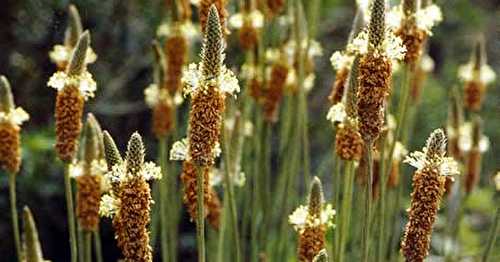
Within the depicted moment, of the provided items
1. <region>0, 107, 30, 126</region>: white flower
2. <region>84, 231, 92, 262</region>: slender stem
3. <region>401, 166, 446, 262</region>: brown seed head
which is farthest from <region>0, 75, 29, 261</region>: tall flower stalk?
<region>401, 166, 446, 262</region>: brown seed head

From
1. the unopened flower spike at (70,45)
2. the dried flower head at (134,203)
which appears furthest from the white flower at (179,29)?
the dried flower head at (134,203)

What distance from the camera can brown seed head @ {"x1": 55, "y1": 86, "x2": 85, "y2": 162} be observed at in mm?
2264

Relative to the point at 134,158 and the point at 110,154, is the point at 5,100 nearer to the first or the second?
the point at 110,154

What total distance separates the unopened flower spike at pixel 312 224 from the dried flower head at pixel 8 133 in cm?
77

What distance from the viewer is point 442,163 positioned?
1.98 m

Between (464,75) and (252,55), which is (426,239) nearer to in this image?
(252,55)

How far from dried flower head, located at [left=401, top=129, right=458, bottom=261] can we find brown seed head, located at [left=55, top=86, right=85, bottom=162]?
86 cm

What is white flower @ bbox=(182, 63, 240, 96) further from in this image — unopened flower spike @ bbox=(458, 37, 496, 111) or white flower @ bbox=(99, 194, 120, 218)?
unopened flower spike @ bbox=(458, 37, 496, 111)

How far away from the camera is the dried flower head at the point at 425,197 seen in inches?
75.9

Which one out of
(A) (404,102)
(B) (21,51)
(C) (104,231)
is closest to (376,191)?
(A) (404,102)

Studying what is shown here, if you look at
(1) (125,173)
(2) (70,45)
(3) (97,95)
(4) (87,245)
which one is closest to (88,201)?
(4) (87,245)

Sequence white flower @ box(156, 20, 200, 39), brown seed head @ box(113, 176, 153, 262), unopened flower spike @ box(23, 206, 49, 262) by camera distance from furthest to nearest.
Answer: white flower @ box(156, 20, 200, 39)
unopened flower spike @ box(23, 206, 49, 262)
brown seed head @ box(113, 176, 153, 262)

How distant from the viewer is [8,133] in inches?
96.3

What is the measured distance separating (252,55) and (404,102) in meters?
0.77
